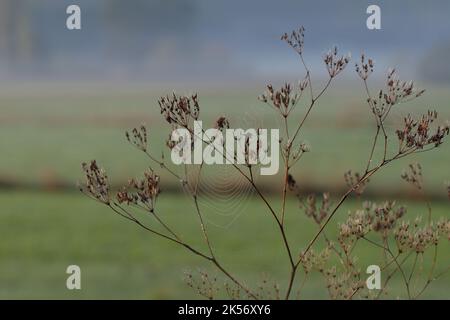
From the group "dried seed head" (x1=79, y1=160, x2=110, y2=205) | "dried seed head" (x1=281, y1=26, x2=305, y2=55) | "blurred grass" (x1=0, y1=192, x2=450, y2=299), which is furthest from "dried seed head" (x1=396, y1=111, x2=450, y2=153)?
"blurred grass" (x1=0, y1=192, x2=450, y2=299)

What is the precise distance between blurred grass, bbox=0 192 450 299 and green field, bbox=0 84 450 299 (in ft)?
0.04

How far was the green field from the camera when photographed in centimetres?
628

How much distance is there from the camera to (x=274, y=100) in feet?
7.54

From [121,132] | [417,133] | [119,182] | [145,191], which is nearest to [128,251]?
[119,182]

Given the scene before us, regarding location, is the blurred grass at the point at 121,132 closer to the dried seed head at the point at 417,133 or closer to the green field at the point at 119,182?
the green field at the point at 119,182

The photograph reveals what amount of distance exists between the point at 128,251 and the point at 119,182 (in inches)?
23.4

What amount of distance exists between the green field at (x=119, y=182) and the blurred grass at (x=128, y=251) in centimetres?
1

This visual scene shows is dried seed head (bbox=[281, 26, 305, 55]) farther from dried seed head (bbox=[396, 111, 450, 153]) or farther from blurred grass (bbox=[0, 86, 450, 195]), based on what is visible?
blurred grass (bbox=[0, 86, 450, 195])

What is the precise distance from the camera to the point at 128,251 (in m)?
7.12

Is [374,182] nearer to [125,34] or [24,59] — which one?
[125,34]

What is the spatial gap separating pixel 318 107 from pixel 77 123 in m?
2.25

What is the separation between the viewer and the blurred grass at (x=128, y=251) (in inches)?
249

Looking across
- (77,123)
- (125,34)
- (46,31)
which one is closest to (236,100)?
(125,34)
